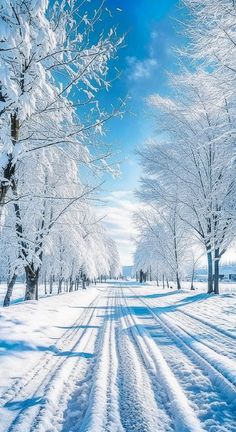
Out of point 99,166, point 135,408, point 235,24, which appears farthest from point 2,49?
point 235,24

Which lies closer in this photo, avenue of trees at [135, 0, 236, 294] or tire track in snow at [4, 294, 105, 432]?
tire track in snow at [4, 294, 105, 432]

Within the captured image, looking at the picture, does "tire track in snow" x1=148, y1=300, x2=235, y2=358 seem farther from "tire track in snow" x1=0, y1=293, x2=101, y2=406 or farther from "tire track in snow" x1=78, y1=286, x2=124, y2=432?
"tire track in snow" x1=0, y1=293, x2=101, y2=406

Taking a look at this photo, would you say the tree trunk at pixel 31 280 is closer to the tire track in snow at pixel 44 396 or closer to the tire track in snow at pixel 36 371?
the tire track in snow at pixel 36 371

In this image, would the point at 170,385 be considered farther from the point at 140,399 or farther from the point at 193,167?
the point at 193,167

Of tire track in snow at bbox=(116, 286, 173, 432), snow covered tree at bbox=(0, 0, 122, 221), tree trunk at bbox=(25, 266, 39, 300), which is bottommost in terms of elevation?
tire track in snow at bbox=(116, 286, 173, 432)

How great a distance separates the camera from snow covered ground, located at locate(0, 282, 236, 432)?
2.85 meters

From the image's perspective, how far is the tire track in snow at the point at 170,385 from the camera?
276cm

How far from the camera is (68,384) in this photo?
387cm

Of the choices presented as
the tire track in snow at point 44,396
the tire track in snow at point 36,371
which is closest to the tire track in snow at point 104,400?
the tire track in snow at point 44,396

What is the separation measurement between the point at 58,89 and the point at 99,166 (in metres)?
1.56

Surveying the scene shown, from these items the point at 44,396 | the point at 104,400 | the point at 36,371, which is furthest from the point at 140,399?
the point at 36,371

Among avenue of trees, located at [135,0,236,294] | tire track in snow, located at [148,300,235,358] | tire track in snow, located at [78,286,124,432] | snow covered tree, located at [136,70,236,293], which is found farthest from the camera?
snow covered tree, located at [136,70,236,293]

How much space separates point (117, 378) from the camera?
399 cm

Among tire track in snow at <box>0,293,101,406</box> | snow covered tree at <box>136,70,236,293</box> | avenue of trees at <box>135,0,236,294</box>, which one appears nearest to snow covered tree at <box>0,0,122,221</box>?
tire track in snow at <box>0,293,101,406</box>
